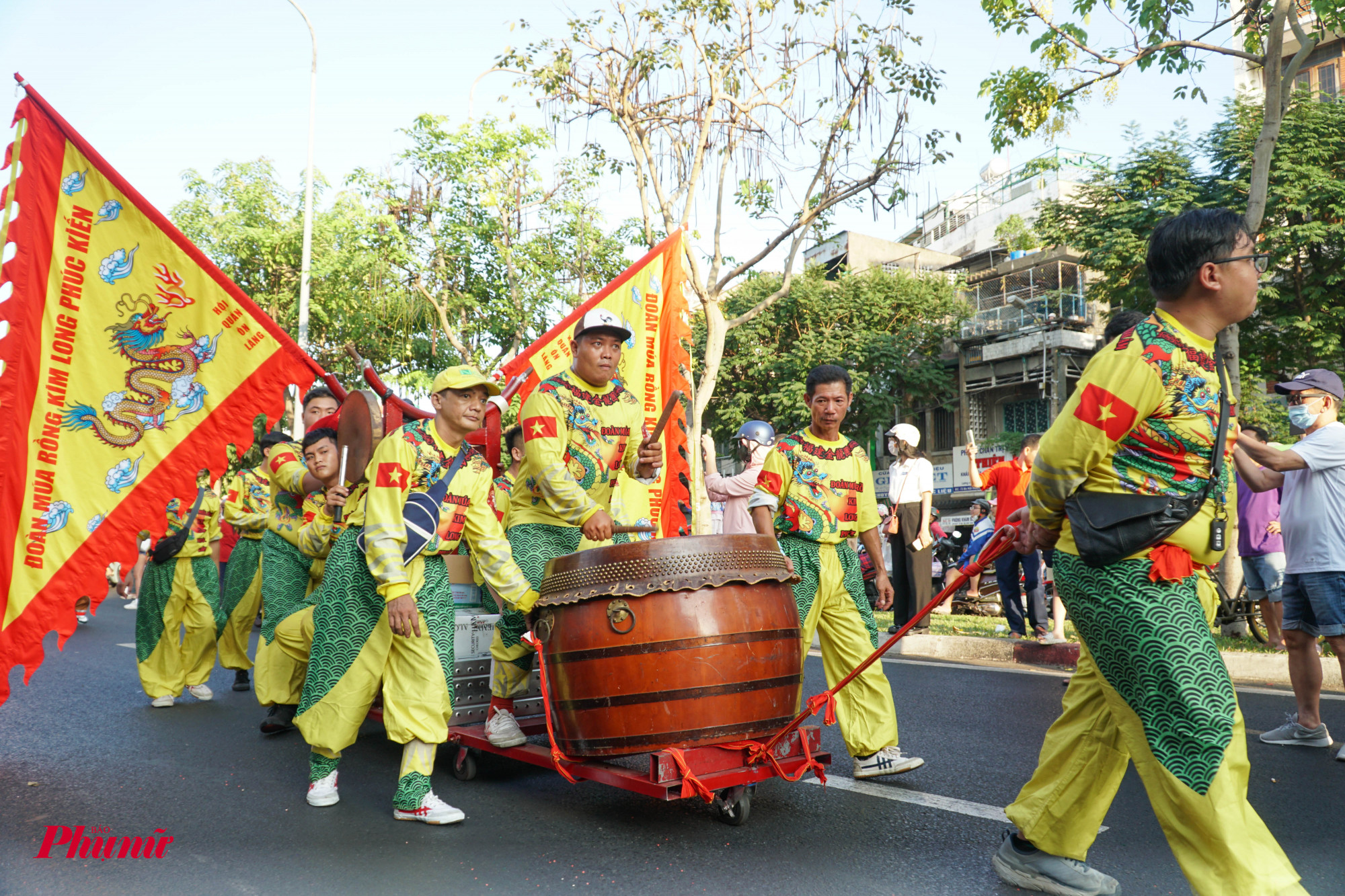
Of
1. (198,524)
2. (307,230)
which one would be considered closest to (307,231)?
(307,230)

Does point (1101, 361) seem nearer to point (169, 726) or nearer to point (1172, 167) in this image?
point (169, 726)

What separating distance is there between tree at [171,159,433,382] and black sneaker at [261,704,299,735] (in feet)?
41.4

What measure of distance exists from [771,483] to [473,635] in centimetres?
174

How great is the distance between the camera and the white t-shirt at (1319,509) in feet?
16.2

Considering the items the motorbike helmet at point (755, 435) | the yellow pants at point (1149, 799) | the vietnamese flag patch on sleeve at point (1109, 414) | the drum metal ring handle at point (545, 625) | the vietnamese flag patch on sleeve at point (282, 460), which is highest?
the motorbike helmet at point (755, 435)

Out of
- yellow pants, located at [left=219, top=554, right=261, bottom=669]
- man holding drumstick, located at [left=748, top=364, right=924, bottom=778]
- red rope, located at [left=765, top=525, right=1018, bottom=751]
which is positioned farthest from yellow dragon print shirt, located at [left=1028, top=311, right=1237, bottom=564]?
yellow pants, located at [left=219, top=554, right=261, bottom=669]

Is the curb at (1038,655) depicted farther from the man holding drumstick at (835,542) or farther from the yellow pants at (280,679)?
the yellow pants at (280,679)

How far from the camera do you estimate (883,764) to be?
4.57 meters

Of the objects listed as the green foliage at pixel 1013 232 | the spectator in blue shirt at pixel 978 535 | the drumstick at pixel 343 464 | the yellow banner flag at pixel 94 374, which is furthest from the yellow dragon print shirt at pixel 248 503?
the green foliage at pixel 1013 232

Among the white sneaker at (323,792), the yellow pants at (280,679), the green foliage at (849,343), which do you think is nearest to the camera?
the white sneaker at (323,792)

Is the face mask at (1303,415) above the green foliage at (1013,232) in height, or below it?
below

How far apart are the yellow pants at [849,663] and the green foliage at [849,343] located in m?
23.8

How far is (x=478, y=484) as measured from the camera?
456cm

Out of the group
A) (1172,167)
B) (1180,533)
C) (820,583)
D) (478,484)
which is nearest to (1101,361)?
(1180,533)
